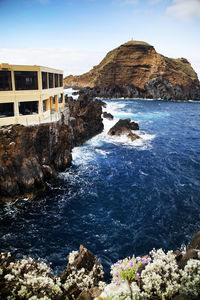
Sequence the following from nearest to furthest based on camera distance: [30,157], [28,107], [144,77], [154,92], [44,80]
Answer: [30,157] < [28,107] < [44,80] < [154,92] < [144,77]

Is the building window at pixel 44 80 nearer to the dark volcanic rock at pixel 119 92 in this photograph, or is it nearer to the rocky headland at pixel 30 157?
→ the rocky headland at pixel 30 157

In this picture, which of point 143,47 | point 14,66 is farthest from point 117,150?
point 143,47

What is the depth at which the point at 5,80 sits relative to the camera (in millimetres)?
27531

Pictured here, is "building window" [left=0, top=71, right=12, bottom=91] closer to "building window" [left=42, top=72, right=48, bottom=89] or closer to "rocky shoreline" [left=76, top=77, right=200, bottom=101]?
"building window" [left=42, top=72, right=48, bottom=89]

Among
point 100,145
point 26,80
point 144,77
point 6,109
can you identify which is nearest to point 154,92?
point 144,77

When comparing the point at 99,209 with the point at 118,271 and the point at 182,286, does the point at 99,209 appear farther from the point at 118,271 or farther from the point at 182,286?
the point at 182,286

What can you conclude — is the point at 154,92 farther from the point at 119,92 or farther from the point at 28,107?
the point at 28,107

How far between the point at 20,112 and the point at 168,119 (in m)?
59.6

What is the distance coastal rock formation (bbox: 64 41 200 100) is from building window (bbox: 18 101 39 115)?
121830 mm

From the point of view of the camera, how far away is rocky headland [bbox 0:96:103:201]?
75.0ft

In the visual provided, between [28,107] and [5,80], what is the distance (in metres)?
5.11

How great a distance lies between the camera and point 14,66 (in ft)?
90.6

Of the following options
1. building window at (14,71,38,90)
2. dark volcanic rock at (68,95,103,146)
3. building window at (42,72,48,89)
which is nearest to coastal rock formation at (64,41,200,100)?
dark volcanic rock at (68,95,103,146)

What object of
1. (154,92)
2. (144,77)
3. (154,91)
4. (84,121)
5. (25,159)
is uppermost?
(144,77)
